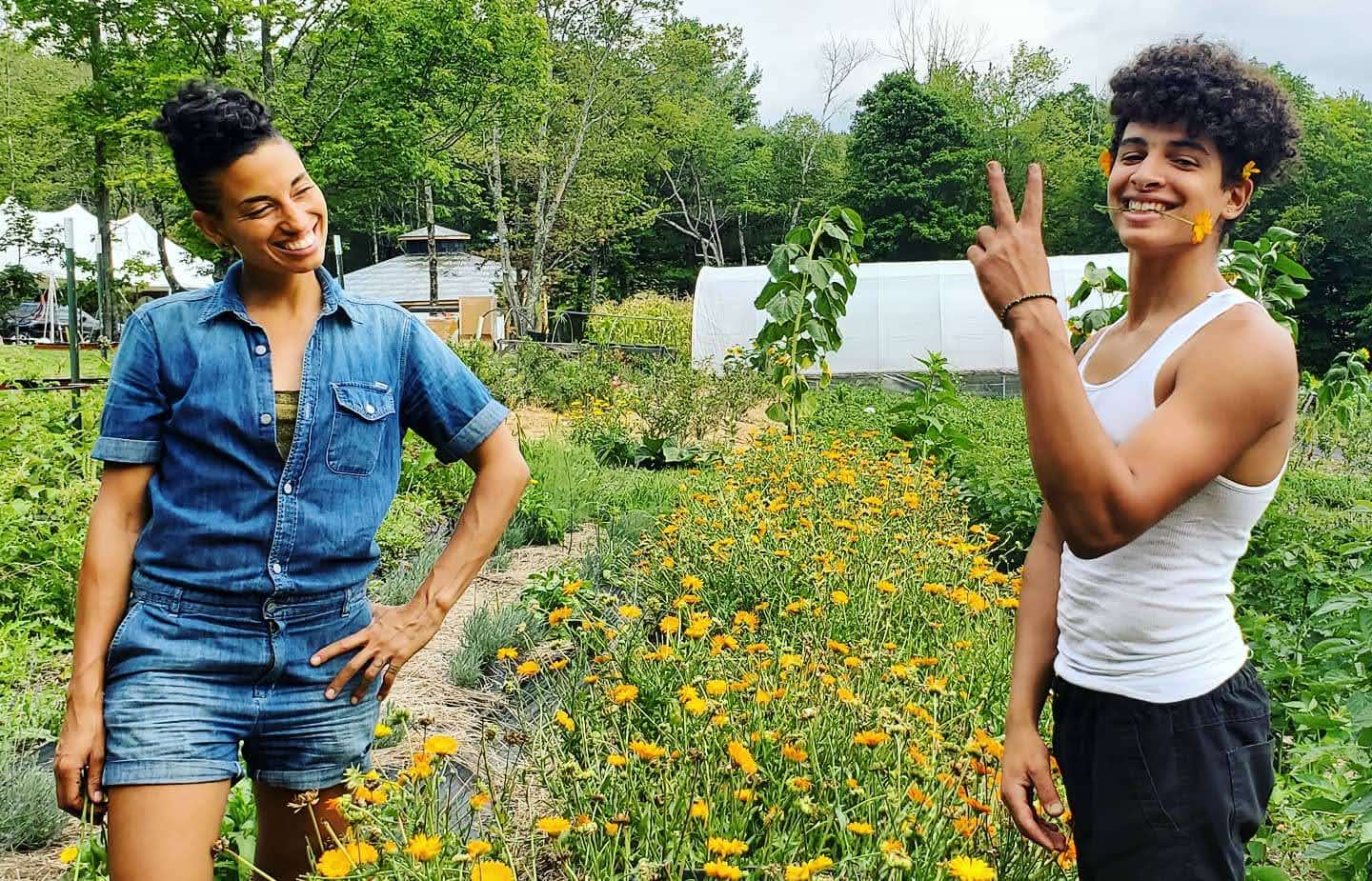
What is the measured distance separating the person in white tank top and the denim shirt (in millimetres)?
1037

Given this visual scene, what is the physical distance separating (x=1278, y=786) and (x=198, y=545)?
2.58 m

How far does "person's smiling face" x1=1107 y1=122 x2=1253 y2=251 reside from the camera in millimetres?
1255

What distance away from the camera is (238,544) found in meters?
1.56

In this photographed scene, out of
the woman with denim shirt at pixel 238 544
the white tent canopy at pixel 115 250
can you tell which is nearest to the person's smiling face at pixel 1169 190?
the woman with denim shirt at pixel 238 544

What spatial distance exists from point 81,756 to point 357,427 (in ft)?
2.01

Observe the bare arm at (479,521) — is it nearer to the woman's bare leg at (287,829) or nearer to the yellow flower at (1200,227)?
the woman's bare leg at (287,829)

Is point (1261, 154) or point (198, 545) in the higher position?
point (1261, 154)

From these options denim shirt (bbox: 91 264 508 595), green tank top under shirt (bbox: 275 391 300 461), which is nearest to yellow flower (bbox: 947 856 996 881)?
denim shirt (bbox: 91 264 508 595)

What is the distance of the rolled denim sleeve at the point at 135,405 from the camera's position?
1.55 metres

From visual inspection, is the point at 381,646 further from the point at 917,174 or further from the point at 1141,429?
the point at 917,174

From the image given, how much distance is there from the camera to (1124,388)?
4.04 ft

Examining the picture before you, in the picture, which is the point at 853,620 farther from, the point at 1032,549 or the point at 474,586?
the point at 474,586

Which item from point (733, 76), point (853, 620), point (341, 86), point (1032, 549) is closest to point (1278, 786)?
point (853, 620)

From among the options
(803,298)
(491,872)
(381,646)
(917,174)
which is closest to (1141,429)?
(491,872)
